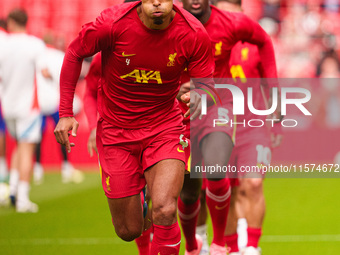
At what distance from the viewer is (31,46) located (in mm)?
9656

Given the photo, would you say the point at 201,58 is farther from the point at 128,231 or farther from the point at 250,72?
the point at 250,72

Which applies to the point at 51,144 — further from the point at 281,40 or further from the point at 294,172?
the point at 281,40

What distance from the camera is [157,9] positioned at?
468 centimetres

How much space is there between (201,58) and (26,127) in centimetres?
530

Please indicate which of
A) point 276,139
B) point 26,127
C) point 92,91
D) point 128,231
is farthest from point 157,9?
point 26,127

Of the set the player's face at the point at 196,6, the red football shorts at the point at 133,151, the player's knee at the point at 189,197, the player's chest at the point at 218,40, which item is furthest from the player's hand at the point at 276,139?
the red football shorts at the point at 133,151

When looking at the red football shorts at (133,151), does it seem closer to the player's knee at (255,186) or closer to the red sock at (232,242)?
the player's knee at (255,186)

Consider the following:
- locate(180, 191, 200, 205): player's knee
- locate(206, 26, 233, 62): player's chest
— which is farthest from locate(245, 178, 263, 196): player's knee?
locate(206, 26, 233, 62): player's chest

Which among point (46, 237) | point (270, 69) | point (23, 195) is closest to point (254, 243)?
point (270, 69)

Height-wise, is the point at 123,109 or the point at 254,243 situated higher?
the point at 123,109

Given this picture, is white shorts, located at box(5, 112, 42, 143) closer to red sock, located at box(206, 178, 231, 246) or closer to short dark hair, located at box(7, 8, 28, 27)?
short dark hair, located at box(7, 8, 28, 27)

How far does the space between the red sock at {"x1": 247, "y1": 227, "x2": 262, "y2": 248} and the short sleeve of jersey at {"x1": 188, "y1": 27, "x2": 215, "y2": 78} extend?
1.79m

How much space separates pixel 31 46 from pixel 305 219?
431 centimetres

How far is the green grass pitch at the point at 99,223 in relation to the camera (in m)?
7.20
